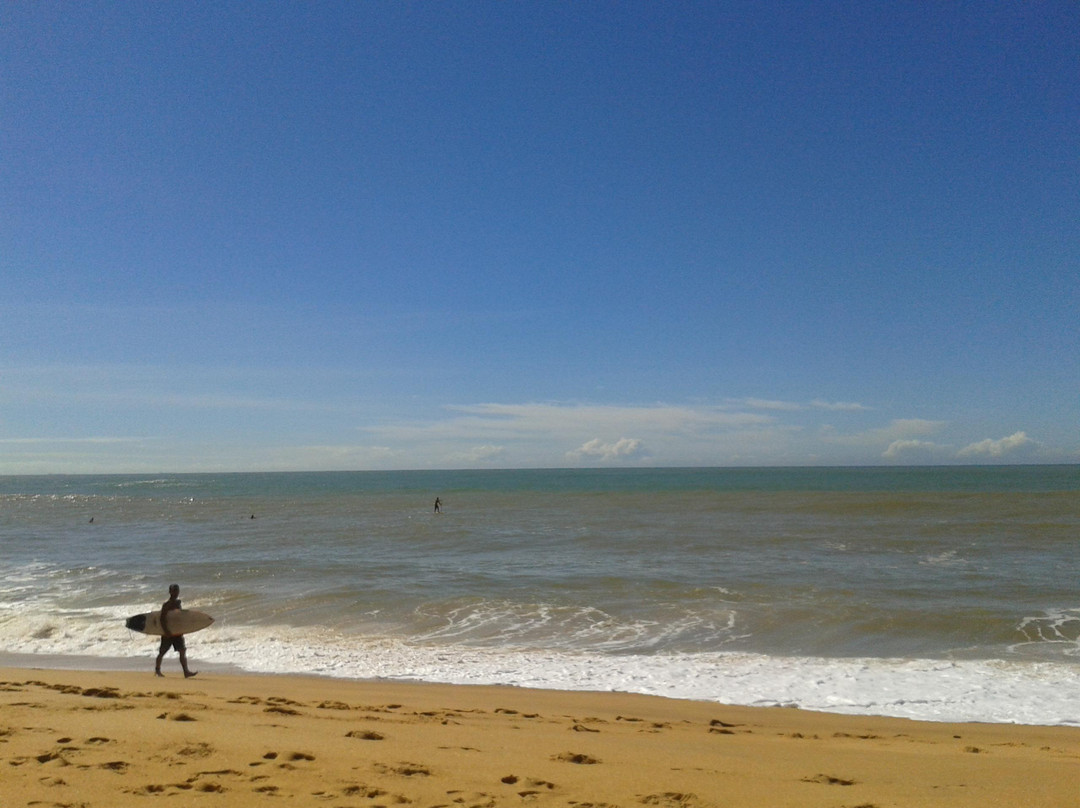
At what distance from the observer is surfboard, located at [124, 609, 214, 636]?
10727 mm

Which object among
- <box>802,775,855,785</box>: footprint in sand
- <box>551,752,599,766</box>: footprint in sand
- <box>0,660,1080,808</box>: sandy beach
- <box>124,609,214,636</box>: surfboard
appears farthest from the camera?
<box>124,609,214,636</box>: surfboard

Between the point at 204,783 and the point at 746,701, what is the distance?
257 inches

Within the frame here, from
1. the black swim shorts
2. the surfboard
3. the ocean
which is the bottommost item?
the ocean

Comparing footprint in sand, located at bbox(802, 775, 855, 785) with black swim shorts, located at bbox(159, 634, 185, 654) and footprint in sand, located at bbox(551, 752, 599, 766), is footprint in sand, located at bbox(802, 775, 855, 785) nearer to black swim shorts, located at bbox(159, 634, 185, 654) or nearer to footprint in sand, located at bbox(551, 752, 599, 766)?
footprint in sand, located at bbox(551, 752, 599, 766)

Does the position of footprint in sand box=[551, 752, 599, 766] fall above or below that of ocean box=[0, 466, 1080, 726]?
above

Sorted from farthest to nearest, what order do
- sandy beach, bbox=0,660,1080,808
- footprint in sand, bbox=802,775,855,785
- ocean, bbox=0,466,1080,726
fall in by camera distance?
ocean, bbox=0,466,1080,726, footprint in sand, bbox=802,775,855,785, sandy beach, bbox=0,660,1080,808

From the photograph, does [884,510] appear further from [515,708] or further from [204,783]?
[204,783]

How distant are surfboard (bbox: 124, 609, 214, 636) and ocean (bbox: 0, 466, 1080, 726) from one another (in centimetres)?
69

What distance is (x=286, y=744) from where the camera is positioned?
6.15m

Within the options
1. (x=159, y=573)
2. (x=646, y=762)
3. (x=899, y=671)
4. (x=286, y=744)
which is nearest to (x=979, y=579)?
(x=899, y=671)

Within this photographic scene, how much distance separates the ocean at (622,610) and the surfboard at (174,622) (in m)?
0.69

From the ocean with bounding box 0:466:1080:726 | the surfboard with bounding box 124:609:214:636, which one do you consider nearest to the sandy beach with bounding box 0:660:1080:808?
the ocean with bounding box 0:466:1080:726

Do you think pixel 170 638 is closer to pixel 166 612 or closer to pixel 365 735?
pixel 166 612

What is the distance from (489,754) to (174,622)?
6795mm
